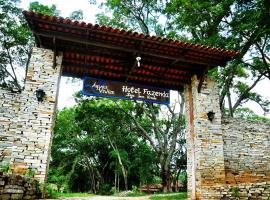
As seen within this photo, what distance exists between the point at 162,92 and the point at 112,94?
1671 mm

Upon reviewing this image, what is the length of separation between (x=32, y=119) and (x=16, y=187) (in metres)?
1.89

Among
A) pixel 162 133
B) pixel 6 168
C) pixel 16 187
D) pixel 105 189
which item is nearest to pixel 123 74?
pixel 6 168

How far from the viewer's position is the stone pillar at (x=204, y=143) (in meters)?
7.86

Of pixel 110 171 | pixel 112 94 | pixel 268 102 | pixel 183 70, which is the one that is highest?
pixel 268 102

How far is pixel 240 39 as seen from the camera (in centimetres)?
1202

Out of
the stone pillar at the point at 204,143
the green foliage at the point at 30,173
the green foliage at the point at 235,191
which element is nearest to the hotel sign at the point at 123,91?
the stone pillar at the point at 204,143

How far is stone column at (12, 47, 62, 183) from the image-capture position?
6.55 meters

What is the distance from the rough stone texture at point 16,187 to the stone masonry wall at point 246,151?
5787mm

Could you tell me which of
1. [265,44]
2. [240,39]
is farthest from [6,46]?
[265,44]

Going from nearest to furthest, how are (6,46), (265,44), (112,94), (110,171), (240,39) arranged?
(112,94) → (240,39) → (265,44) → (6,46) → (110,171)

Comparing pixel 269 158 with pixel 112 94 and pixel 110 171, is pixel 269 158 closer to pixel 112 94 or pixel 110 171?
pixel 112 94

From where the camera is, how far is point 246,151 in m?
9.17

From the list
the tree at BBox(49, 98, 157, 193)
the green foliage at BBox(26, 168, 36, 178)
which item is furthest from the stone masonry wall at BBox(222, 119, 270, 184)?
the tree at BBox(49, 98, 157, 193)

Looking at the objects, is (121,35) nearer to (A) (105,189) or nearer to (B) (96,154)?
(A) (105,189)
